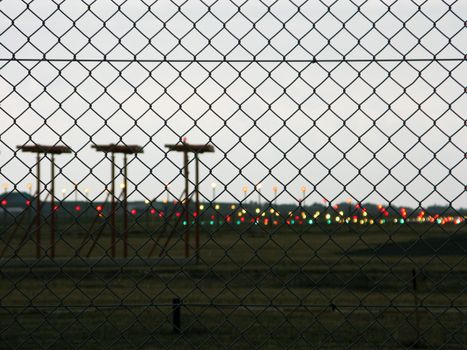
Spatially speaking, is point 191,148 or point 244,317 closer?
point 244,317

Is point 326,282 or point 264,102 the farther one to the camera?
point 326,282

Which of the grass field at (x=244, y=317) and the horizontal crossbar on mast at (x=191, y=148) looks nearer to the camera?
the horizontal crossbar on mast at (x=191, y=148)

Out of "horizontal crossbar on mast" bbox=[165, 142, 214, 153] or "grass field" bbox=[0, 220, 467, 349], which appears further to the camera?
"grass field" bbox=[0, 220, 467, 349]

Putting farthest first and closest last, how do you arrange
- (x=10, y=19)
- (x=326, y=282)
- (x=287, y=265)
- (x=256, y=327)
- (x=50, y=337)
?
(x=287, y=265) < (x=326, y=282) < (x=256, y=327) < (x=50, y=337) < (x=10, y=19)

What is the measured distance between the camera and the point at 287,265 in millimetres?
21797

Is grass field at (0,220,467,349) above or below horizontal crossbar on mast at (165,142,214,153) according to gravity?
below

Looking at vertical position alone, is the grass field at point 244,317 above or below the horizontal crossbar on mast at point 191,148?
below

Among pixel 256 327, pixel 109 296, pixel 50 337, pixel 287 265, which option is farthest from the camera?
pixel 287 265

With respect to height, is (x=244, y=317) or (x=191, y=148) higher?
(x=191, y=148)

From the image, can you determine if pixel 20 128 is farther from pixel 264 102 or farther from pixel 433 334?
pixel 433 334

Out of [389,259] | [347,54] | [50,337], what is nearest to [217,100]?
[347,54]

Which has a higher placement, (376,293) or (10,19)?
(10,19)

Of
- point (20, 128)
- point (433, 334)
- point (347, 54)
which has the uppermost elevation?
point (347, 54)

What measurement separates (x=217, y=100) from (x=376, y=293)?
38.7 feet
